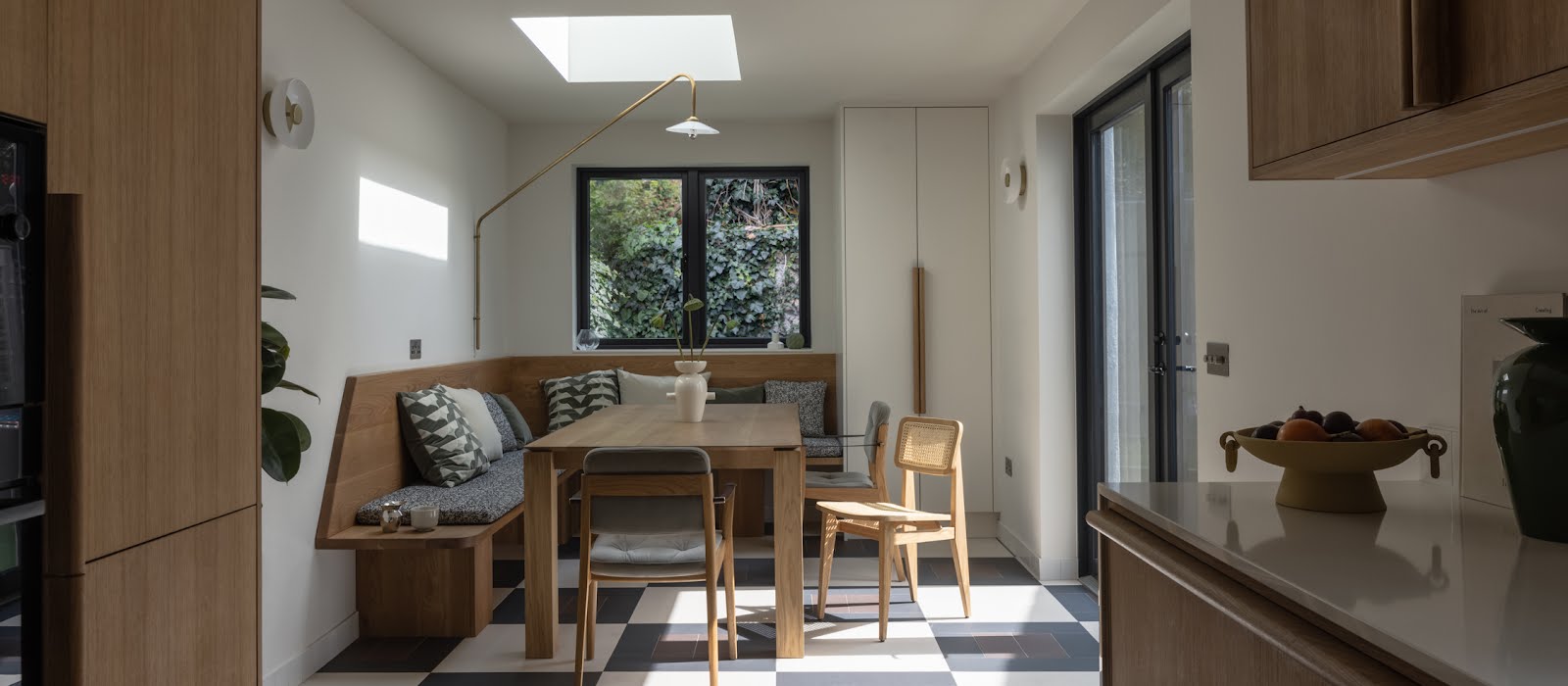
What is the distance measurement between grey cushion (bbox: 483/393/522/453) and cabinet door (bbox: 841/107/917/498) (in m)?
1.91

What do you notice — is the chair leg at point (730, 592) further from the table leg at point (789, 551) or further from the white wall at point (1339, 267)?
the white wall at point (1339, 267)

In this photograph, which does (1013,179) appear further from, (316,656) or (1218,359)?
(316,656)

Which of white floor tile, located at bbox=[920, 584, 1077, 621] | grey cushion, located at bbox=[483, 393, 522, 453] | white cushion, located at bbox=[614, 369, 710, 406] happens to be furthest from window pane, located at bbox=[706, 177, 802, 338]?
white floor tile, located at bbox=[920, 584, 1077, 621]

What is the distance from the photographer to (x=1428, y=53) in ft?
4.05

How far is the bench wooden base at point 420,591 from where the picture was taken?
3689 millimetres

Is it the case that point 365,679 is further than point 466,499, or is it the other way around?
point 466,499

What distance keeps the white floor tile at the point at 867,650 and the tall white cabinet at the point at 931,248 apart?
6.24ft

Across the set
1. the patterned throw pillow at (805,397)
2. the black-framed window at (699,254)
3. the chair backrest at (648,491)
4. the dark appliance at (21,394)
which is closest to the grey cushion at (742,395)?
the patterned throw pillow at (805,397)

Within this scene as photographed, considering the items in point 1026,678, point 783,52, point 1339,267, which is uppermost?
point 783,52

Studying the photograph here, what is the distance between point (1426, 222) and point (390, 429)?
368 centimetres

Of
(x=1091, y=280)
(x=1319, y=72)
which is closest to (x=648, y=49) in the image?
(x=1091, y=280)

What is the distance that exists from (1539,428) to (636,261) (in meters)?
5.43

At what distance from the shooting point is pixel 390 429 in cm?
402

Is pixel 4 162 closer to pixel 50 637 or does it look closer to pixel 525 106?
pixel 50 637
